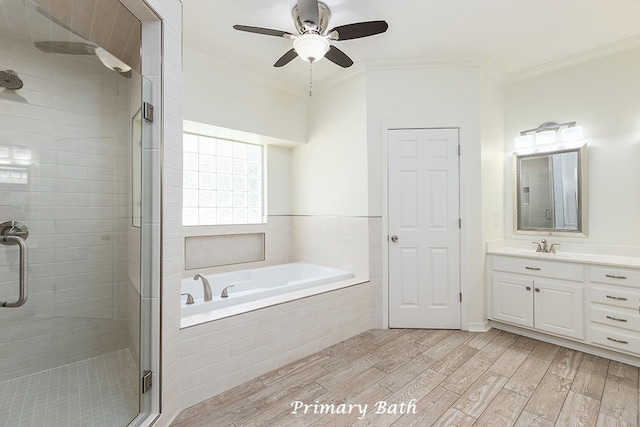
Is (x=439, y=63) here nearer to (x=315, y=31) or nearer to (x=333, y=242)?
(x=315, y=31)

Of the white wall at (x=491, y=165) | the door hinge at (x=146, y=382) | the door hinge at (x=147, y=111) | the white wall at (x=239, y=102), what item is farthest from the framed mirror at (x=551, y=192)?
the door hinge at (x=146, y=382)

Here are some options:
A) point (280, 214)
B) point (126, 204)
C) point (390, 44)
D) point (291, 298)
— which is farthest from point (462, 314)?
point (126, 204)

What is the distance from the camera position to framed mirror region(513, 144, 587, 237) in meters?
2.84

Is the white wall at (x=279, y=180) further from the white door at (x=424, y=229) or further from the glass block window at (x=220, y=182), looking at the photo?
the white door at (x=424, y=229)

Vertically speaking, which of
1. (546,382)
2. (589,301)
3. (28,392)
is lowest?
(546,382)

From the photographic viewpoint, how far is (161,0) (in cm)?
165

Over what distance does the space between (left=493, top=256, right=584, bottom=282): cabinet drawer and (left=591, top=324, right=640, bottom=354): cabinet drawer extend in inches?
16.0

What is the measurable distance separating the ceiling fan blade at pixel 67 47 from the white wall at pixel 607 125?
404 centimetres

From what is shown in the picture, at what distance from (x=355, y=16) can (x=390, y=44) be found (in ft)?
1.80

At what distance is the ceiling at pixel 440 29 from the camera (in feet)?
7.17

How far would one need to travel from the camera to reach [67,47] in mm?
1855

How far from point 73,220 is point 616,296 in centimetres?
407

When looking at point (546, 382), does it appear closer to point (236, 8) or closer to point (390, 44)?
point (390, 44)

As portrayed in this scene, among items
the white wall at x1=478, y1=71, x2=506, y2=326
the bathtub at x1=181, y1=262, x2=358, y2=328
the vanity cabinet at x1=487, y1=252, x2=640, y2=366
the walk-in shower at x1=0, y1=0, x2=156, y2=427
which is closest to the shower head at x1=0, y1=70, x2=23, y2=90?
the walk-in shower at x1=0, y1=0, x2=156, y2=427
